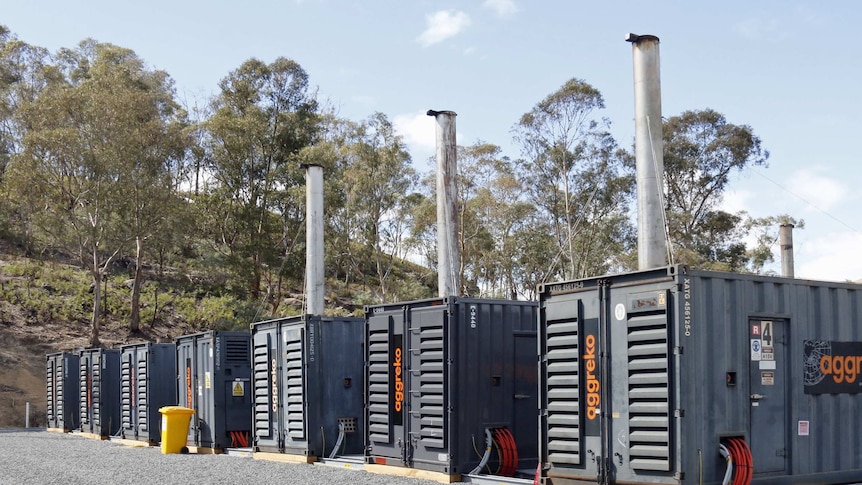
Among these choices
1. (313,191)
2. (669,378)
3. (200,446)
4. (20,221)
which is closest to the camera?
(669,378)

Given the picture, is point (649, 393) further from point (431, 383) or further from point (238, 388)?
point (238, 388)

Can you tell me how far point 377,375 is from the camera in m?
15.1

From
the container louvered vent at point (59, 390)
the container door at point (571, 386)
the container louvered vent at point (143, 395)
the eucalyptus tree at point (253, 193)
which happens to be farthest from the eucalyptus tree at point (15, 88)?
the container door at point (571, 386)

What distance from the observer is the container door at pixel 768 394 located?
988 centimetres

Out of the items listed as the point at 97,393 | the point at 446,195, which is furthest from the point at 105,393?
the point at 446,195

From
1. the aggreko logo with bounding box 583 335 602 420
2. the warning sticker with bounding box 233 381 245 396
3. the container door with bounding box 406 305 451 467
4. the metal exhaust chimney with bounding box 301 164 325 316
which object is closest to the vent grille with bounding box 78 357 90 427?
the metal exhaust chimney with bounding box 301 164 325 316

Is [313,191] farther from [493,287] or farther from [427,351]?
[493,287]

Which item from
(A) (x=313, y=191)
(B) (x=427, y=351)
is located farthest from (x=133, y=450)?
(B) (x=427, y=351)

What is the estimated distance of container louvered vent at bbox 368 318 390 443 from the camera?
14.9 m

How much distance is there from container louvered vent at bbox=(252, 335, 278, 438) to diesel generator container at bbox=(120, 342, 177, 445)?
5174mm

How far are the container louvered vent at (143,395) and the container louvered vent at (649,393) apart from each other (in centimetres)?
1713

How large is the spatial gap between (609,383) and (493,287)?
145 ft

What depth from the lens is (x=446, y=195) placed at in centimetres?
2033

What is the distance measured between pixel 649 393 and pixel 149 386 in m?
17.4
